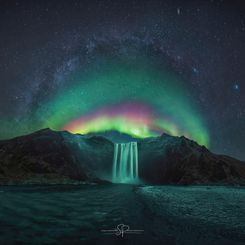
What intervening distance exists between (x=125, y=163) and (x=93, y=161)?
18.0 metres

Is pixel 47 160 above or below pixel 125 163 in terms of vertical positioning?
below

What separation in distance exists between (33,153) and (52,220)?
277 feet

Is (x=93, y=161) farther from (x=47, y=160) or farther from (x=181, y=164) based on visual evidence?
(x=181, y=164)

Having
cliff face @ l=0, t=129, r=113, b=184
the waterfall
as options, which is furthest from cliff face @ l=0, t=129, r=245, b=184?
the waterfall

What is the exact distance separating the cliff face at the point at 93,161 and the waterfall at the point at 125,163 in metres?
2.76

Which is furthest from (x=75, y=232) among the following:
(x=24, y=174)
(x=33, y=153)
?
(x=33, y=153)

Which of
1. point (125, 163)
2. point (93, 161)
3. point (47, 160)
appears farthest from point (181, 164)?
point (47, 160)

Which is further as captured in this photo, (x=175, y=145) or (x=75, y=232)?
(x=175, y=145)

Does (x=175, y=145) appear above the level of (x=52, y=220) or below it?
above

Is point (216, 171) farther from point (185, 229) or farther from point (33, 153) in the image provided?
point (185, 229)

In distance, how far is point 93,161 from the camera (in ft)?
367

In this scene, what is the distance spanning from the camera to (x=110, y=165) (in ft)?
382

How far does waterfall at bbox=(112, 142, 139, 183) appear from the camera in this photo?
11031 cm

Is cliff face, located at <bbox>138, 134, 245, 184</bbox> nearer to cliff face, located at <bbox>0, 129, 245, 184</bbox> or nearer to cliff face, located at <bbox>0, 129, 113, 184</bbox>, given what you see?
cliff face, located at <bbox>0, 129, 245, 184</bbox>
